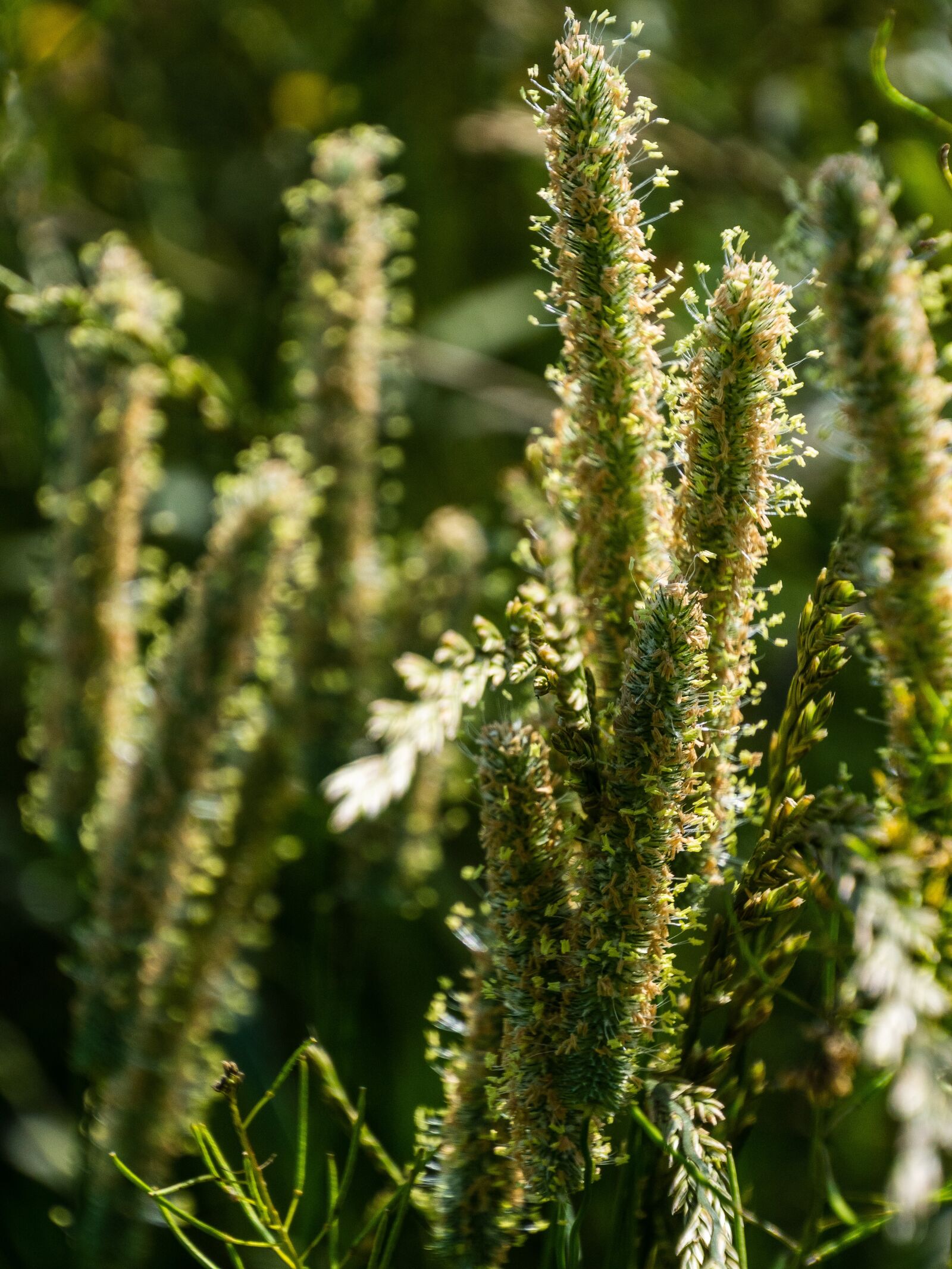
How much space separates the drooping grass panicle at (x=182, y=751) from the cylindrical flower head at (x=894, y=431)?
0.41 metres

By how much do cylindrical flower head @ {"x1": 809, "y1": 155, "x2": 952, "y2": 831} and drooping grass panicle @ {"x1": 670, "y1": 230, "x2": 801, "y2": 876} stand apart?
5 cm

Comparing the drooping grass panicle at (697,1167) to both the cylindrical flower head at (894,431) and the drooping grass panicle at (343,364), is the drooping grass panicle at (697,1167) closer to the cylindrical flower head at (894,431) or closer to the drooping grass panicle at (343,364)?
the cylindrical flower head at (894,431)

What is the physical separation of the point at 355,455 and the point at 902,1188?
66cm

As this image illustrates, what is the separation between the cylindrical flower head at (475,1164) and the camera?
1.39 feet

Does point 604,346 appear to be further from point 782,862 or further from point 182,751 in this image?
point 182,751

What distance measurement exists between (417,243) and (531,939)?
125cm

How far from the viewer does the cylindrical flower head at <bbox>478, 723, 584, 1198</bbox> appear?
1.21 ft

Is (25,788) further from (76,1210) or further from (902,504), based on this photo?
(902,504)

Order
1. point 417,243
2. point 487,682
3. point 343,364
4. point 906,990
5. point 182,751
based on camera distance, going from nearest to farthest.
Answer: point 906,990 → point 487,682 → point 182,751 → point 343,364 → point 417,243

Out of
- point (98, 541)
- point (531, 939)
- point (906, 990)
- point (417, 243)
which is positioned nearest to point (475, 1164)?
point (531, 939)

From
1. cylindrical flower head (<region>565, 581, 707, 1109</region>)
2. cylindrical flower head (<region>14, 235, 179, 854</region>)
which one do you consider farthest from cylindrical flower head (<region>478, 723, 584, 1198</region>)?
cylindrical flower head (<region>14, 235, 179, 854</region>)

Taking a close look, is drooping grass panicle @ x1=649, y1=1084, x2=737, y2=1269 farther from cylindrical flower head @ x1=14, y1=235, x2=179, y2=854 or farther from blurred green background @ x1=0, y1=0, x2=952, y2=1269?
cylindrical flower head @ x1=14, y1=235, x2=179, y2=854

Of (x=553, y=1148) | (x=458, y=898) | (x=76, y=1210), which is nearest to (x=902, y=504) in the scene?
(x=553, y=1148)

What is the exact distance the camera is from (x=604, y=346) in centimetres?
38
